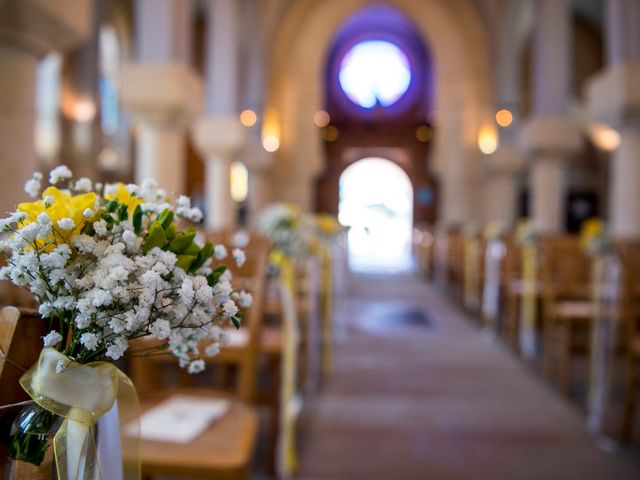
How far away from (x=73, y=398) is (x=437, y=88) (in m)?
16.7

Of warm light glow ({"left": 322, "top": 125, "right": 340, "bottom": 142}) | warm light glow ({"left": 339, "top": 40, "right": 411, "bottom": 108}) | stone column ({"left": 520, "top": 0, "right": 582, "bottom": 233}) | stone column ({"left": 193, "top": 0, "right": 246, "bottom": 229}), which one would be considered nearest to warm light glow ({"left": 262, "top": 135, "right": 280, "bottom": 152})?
warm light glow ({"left": 322, "top": 125, "right": 340, "bottom": 142})

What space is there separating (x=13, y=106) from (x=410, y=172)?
1659 centimetres

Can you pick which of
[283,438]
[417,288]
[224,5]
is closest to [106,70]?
[224,5]

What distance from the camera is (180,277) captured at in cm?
71

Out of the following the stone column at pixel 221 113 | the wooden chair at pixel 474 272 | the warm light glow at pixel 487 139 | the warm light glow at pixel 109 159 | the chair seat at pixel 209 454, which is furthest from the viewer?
the warm light glow at pixel 487 139

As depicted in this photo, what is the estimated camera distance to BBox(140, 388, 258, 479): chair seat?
5.02 ft

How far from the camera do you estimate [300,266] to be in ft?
15.8

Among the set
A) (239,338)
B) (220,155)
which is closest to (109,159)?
(220,155)

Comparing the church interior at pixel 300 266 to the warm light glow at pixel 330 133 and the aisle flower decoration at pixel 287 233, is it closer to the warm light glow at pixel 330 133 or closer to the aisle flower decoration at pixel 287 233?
the aisle flower decoration at pixel 287 233

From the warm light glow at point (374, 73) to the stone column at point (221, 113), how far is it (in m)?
10.6

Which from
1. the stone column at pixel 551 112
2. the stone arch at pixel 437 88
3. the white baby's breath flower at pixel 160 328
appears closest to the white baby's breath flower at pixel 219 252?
the white baby's breath flower at pixel 160 328

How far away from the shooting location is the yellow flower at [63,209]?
687 mm

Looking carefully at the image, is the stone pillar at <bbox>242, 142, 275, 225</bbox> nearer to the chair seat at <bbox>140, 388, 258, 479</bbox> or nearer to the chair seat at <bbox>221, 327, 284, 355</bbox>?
the chair seat at <bbox>221, 327, 284, 355</bbox>

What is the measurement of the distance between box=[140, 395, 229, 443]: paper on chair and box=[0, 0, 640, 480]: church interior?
1 cm
